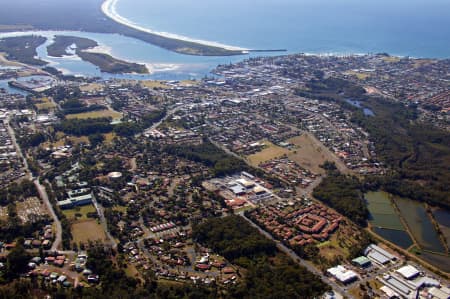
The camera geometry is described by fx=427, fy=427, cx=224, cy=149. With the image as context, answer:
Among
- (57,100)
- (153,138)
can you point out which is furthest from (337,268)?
(57,100)

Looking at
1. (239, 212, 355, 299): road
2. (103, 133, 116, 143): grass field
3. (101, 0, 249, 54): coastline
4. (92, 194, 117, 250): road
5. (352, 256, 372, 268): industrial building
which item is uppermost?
(101, 0, 249, 54): coastline

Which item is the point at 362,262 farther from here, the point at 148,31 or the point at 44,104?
the point at 148,31

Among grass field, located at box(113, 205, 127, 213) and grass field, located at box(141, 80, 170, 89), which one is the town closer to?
grass field, located at box(113, 205, 127, 213)

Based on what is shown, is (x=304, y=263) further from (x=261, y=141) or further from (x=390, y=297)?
(x=261, y=141)

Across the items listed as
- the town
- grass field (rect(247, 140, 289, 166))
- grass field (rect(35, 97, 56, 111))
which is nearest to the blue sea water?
the town

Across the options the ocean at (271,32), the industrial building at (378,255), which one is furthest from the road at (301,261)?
the ocean at (271,32)

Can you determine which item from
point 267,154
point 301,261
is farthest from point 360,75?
point 301,261

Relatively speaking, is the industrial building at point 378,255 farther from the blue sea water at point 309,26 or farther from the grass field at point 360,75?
the blue sea water at point 309,26
